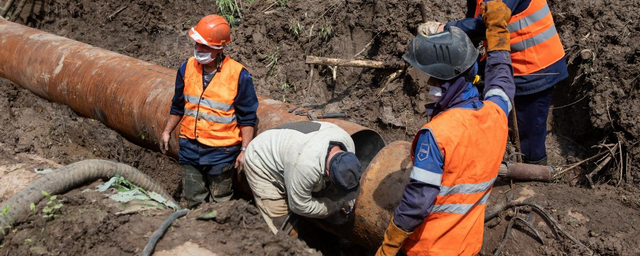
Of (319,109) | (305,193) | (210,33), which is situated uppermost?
(210,33)

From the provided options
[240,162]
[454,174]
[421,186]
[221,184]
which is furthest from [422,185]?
[221,184]

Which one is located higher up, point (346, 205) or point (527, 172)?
point (346, 205)

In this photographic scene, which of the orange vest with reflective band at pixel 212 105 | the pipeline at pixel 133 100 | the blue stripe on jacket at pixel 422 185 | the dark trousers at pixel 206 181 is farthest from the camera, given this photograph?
the dark trousers at pixel 206 181

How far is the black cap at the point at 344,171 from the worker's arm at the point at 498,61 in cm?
81

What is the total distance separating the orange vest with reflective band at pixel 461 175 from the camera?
2248mm

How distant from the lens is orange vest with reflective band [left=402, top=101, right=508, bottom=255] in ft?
7.38

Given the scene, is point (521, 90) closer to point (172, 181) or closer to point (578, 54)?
point (578, 54)


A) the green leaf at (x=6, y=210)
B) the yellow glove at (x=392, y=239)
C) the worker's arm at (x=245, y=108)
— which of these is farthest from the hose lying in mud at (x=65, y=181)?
the yellow glove at (x=392, y=239)

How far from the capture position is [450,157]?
223cm

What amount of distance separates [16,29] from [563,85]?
6.56m

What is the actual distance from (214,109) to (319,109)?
2110 millimetres

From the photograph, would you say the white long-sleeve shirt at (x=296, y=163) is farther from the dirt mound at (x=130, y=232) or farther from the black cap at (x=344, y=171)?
the dirt mound at (x=130, y=232)

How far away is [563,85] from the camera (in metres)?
4.84

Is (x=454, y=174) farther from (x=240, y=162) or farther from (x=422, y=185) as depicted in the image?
(x=240, y=162)
